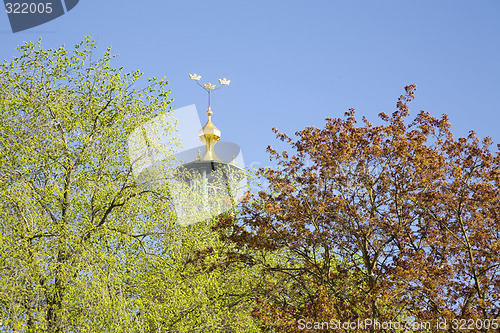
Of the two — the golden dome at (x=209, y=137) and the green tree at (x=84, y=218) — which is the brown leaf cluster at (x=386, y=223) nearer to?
the green tree at (x=84, y=218)

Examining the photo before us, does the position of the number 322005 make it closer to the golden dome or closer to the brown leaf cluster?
the brown leaf cluster

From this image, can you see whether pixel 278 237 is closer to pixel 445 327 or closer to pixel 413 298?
pixel 413 298

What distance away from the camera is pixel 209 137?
41031 mm

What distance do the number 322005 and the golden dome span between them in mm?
25691

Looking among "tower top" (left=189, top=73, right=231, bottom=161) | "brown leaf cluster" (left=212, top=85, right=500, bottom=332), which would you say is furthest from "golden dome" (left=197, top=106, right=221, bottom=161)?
"brown leaf cluster" (left=212, top=85, right=500, bottom=332)

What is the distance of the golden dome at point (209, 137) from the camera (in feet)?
134

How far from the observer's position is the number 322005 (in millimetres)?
14086

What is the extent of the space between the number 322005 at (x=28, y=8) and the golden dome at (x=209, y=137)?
25691mm

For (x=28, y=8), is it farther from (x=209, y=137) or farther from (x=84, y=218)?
(x=209, y=137)

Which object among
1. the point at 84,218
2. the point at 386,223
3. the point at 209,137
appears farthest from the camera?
the point at 209,137

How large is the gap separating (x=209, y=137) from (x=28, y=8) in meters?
26.6

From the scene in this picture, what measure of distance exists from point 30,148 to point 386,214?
8147 millimetres

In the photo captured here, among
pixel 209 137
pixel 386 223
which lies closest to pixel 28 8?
pixel 386 223

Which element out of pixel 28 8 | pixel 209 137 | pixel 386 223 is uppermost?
pixel 209 137
